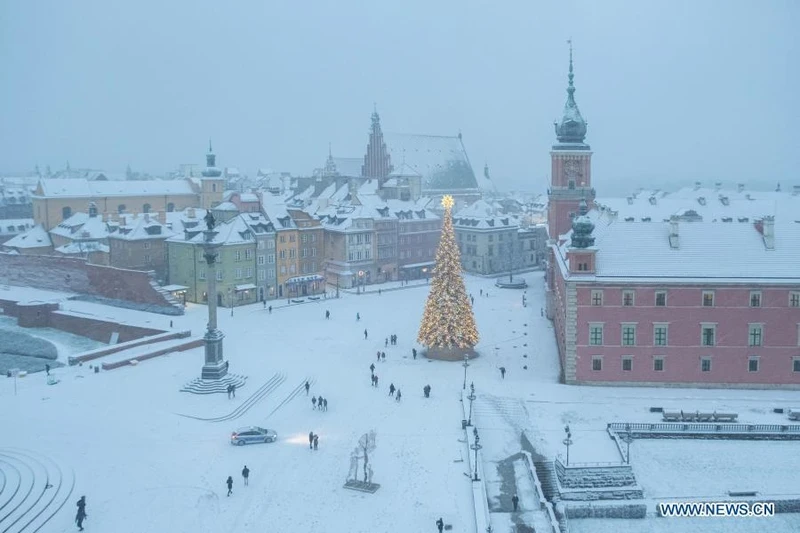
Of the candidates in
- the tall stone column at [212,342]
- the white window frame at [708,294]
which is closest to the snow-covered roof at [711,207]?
the white window frame at [708,294]

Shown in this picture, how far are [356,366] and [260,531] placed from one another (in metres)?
22.3

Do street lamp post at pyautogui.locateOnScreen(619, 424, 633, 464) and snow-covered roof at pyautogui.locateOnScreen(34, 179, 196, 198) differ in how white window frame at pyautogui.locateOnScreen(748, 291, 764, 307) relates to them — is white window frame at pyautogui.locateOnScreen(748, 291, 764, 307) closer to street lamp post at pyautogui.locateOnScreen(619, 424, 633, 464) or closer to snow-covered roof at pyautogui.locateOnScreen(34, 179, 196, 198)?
street lamp post at pyautogui.locateOnScreen(619, 424, 633, 464)

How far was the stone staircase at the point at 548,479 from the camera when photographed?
104 ft

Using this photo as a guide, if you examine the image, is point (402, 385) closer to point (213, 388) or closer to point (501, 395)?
point (501, 395)

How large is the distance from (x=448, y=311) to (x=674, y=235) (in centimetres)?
1460

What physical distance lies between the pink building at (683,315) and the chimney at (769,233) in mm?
80

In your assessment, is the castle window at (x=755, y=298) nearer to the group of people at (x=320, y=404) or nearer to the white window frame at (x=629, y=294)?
the white window frame at (x=629, y=294)

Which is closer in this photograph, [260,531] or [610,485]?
[260,531]

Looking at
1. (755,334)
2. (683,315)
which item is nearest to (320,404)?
(683,315)

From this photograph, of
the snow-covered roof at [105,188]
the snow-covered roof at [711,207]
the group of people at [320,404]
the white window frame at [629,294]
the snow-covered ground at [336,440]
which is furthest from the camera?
the snow-covered roof at [105,188]

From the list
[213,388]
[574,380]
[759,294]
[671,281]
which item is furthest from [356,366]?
[759,294]

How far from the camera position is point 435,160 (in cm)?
12988

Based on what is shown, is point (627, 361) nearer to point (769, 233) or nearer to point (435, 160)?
point (769, 233)

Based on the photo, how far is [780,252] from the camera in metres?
44.6
